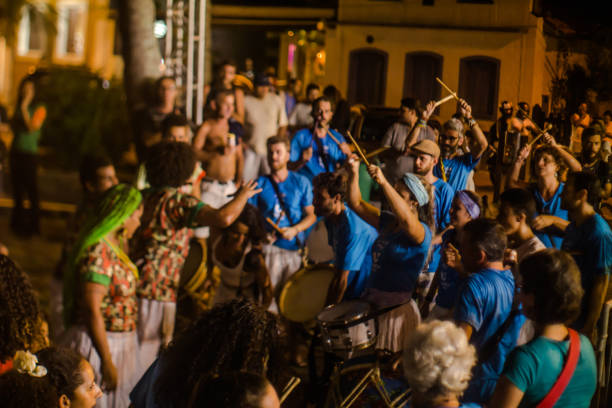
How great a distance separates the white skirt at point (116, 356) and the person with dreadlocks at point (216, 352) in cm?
145

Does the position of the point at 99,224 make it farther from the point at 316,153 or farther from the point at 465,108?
the point at 465,108

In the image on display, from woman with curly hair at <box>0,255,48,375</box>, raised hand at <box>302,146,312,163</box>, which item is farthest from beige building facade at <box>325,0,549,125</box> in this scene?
woman with curly hair at <box>0,255,48,375</box>

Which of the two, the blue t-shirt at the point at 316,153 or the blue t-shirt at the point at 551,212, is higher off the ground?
the blue t-shirt at the point at 316,153

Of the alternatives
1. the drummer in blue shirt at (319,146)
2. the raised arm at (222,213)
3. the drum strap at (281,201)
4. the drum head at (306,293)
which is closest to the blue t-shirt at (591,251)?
the drummer in blue shirt at (319,146)

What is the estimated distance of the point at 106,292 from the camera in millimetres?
4656

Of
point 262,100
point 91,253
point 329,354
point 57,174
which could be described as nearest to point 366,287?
point 329,354

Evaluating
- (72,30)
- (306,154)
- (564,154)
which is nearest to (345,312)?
(564,154)

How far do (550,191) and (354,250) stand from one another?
133 cm

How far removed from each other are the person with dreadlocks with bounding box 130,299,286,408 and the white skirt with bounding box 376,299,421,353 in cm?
127

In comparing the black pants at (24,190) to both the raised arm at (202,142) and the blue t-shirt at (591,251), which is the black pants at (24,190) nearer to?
the raised arm at (202,142)

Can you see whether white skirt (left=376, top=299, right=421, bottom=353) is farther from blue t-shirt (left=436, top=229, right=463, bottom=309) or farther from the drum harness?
the drum harness

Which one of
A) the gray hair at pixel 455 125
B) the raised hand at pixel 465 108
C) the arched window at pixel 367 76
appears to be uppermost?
the arched window at pixel 367 76

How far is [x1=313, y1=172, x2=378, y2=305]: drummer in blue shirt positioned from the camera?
5.08m

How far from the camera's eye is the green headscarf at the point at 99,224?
465 centimetres
